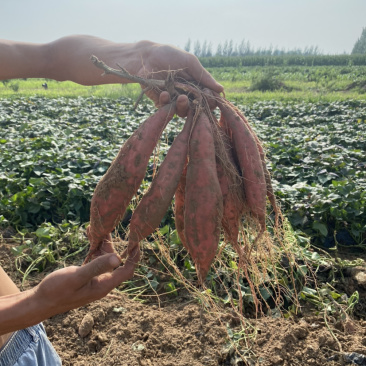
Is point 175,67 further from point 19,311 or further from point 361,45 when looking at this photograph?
point 361,45

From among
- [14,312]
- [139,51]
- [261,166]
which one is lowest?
[14,312]

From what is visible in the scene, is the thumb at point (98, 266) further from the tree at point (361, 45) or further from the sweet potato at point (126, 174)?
the tree at point (361, 45)

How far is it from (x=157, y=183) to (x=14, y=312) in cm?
63

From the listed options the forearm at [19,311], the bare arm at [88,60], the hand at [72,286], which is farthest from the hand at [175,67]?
the forearm at [19,311]

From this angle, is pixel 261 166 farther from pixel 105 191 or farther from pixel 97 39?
pixel 97 39

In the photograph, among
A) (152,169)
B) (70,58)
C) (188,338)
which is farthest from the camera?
(152,169)

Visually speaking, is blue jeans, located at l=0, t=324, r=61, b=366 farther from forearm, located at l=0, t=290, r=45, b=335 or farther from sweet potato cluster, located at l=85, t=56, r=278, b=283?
sweet potato cluster, located at l=85, t=56, r=278, b=283

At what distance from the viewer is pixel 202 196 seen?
1336 millimetres

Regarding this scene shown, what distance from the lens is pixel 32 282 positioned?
2.63 m

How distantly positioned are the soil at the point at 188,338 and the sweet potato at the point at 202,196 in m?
0.67

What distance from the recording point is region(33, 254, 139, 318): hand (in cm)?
110

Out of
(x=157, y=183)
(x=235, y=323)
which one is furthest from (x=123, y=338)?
(x=157, y=183)

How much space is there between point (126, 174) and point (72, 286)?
0.44 metres

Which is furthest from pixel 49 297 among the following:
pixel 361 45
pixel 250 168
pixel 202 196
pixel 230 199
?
pixel 361 45
